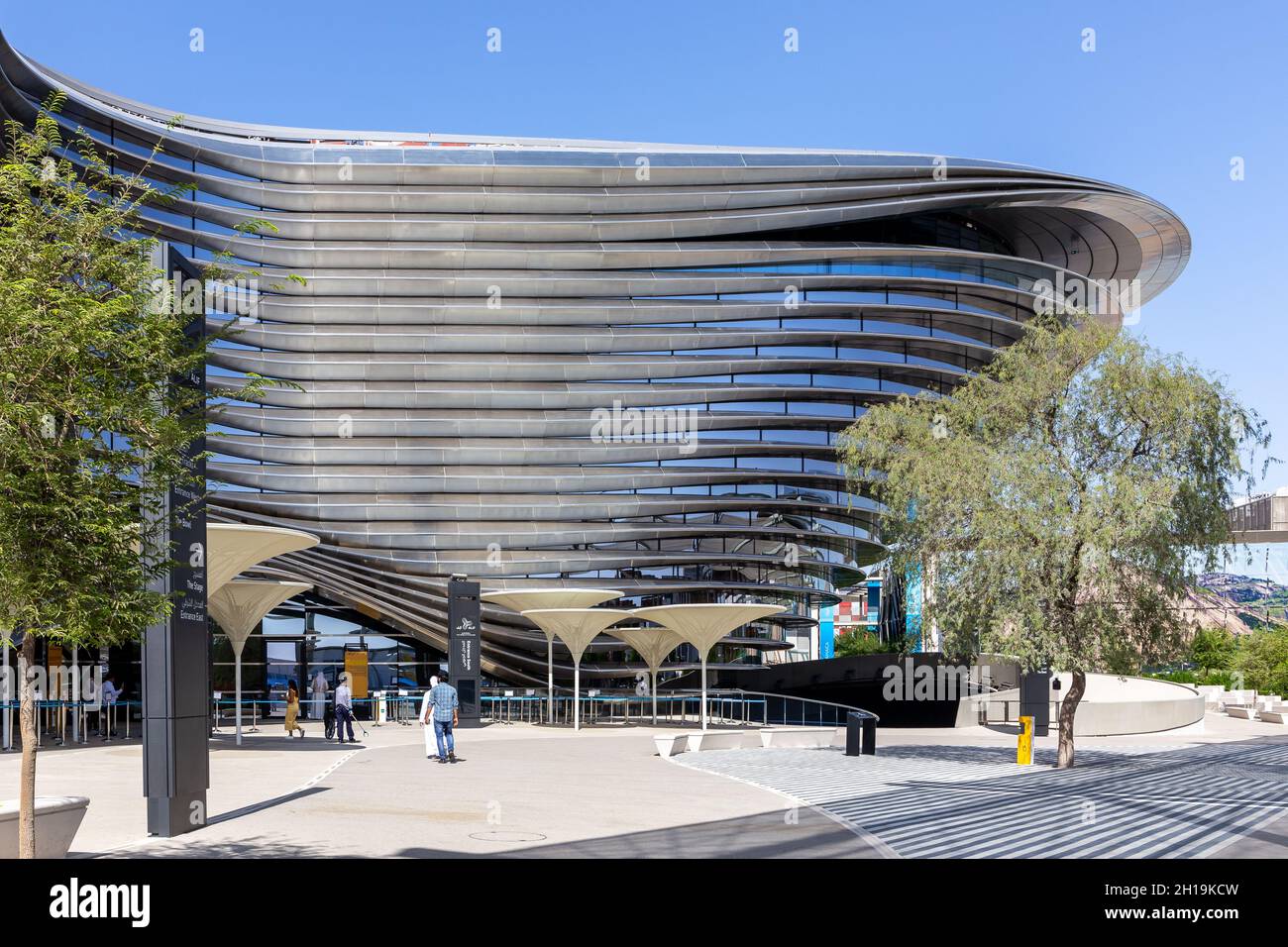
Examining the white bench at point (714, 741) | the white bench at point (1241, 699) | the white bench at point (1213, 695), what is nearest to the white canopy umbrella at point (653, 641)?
the white bench at point (714, 741)

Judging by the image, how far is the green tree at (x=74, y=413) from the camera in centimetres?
969

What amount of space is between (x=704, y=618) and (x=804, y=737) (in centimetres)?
703

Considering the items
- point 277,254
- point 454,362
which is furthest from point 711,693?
point 277,254

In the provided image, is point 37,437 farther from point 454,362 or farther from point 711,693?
point 454,362

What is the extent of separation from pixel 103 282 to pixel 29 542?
2387mm

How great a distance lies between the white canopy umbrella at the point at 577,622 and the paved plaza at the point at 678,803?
9283 mm

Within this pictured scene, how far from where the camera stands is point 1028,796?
19484 millimetres

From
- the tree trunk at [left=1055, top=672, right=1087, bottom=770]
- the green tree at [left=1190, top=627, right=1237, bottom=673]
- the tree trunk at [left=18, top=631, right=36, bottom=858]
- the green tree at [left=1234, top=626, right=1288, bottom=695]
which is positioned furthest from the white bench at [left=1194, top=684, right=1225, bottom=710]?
the tree trunk at [left=18, top=631, right=36, bottom=858]

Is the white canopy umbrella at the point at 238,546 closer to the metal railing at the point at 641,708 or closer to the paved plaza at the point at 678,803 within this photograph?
the paved plaza at the point at 678,803

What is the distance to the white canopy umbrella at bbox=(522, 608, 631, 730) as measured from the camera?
1594 inches

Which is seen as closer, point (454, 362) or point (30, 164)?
point (30, 164)

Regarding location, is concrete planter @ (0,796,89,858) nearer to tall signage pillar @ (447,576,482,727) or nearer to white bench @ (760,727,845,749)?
white bench @ (760,727,845,749)

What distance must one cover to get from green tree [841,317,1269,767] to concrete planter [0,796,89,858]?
18774mm
